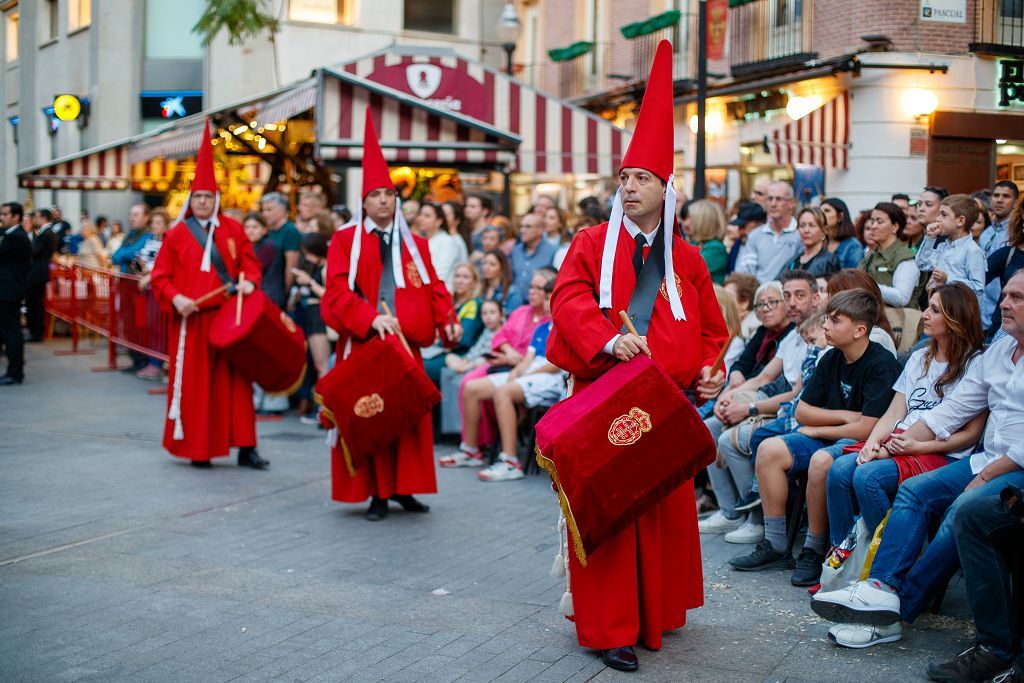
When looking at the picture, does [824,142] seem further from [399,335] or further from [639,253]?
[639,253]

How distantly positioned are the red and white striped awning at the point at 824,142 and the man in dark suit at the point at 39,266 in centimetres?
1003

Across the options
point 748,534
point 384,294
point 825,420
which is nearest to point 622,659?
point 825,420

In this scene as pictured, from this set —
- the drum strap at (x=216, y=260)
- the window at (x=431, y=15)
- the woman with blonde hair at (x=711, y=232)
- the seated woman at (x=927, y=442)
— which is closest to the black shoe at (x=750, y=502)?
the seated woman at (x=927, y=442)

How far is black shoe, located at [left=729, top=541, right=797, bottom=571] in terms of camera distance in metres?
6.03

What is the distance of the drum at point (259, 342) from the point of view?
28.0ft

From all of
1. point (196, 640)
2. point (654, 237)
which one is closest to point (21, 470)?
point (196, 640)

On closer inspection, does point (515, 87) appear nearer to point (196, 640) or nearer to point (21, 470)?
point (21, 470)

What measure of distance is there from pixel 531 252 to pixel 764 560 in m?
4.97

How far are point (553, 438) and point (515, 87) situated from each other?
1001 cm

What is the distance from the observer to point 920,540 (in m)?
4.93

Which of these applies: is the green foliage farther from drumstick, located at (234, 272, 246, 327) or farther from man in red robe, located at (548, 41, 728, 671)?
man in red robe, located at (548, 41, 728, 671)

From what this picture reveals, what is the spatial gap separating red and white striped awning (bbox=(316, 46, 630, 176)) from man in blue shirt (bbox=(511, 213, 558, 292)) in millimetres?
2808

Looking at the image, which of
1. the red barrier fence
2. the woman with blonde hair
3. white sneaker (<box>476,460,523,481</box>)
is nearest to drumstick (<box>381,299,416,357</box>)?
white sneaker (<box>476,460,523,481</box>)

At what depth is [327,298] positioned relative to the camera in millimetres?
7160
